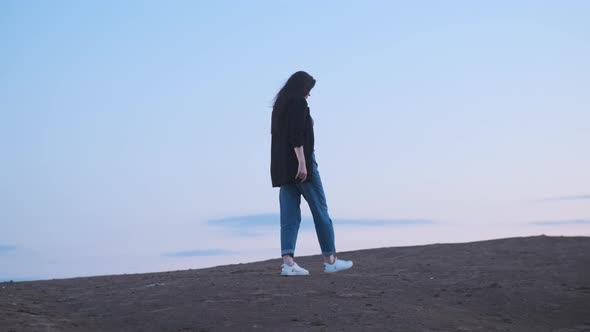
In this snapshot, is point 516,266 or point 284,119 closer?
point 284,119

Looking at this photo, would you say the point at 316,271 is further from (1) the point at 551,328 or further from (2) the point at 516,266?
(1) the point at 551,328

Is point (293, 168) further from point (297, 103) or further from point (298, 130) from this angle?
point (297, 103)

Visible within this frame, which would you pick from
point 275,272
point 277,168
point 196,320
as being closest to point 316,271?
point 275,272

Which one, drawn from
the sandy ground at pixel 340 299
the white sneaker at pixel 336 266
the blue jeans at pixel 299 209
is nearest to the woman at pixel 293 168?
the blue jeans at pixel 299 209

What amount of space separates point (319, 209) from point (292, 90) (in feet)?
4.47

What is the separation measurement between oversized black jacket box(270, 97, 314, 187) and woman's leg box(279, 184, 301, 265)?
0.17 metres

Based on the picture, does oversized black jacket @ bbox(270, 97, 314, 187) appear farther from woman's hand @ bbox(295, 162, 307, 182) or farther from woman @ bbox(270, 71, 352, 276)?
woman's hand @ bbox(295, 162, 307, 182)

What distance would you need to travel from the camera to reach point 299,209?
8.72m

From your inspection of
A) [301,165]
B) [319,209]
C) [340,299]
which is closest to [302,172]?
[301,165]

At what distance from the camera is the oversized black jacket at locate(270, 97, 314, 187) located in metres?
8.38

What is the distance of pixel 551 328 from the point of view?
7023 millimetres

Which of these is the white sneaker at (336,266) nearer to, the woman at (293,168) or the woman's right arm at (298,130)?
the woman at (293,168)

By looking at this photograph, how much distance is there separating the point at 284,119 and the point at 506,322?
3204 mm

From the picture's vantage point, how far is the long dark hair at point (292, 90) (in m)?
8.52
